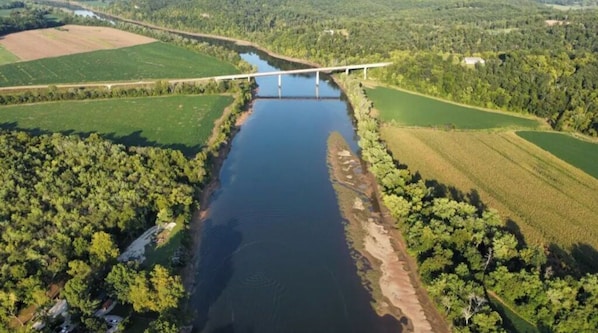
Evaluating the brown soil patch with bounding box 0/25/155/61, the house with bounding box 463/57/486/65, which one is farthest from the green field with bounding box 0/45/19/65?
the house with bounding box 463/57/486/65

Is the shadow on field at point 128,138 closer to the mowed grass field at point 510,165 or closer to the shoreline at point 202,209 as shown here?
the shoreline at point 202,209

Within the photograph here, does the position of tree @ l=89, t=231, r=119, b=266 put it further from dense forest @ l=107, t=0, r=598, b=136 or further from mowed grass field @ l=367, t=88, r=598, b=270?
dense forest @ l=107, t=0, r=598, b=136

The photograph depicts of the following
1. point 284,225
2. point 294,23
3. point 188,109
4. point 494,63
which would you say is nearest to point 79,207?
point 284,225

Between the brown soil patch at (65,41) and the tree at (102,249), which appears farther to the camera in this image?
the brown soil patch at (65,41)

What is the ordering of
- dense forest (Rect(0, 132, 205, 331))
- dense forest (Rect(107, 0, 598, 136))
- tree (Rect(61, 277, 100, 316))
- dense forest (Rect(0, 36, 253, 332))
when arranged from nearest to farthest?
tree (Rect(61, 277, 100, 316)) → dense forest (Rect(0, 36, 253, 332)) → dense forest (Rect(0, 132, 205, 331)) → dense forest (Rect(107, 0, 598, 136))

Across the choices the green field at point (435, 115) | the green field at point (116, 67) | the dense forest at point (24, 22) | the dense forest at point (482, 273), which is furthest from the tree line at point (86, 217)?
the dense forest at point (24, 22)

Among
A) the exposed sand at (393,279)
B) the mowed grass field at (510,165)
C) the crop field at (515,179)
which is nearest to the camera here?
the exposed sand at (393,279)

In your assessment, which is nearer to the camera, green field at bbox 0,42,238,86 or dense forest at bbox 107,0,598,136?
dense forest at bbox 107,0,598,136

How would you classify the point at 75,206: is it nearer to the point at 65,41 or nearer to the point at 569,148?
the point at 569,148

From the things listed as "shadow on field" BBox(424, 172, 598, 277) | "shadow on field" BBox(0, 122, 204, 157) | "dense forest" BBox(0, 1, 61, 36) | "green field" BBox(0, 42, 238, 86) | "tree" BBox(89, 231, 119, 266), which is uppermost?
"dense forest" BBox(0, 1, 61, 36)
